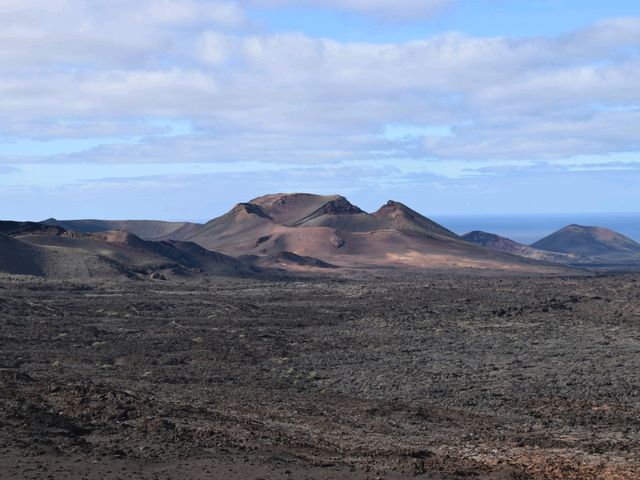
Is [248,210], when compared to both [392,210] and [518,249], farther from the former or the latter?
[518,249]

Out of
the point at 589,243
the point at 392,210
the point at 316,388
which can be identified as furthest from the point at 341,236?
the point at 316,388

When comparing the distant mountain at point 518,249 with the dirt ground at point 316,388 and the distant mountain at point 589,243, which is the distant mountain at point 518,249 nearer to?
the distant mountain at point 589,243

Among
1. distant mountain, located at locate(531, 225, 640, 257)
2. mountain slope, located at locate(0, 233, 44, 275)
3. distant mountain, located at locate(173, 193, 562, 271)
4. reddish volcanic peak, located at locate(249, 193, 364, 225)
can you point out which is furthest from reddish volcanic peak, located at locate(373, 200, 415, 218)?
mountain slope, located at locate(0, 233, 44, 275)

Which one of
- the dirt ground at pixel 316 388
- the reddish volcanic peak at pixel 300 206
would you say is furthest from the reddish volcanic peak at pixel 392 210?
the dirt ground at pixel 316 388

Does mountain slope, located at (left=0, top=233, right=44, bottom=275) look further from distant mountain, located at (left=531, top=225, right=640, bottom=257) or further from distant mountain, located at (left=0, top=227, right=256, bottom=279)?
distant mountain, located at (left=531, top=225, right=640, bottom=257)

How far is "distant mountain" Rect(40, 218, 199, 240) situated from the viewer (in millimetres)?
138350

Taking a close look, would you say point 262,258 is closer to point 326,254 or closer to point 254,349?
point 326,254

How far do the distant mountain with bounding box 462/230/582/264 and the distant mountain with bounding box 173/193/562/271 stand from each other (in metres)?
17.8

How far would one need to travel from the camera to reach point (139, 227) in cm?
14875

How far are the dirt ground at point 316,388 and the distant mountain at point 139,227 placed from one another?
82.6 metres

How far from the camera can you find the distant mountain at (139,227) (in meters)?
138

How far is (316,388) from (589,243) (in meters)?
138

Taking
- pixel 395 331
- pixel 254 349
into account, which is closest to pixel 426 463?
pixel 254 349

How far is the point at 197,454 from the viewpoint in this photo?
16.5m
